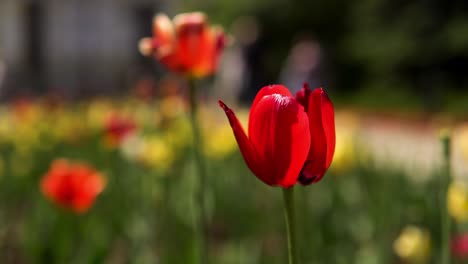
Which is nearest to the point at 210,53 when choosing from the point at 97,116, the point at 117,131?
the point at 117,131

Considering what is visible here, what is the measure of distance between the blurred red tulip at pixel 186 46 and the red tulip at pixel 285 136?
26.0 inches

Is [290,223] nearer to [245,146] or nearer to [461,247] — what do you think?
[245,146]

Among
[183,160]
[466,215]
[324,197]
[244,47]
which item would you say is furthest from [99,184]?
[244,47]

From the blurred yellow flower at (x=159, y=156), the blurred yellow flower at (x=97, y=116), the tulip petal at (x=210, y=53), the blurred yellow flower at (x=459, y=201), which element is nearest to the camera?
the tulip petal at (x=210, y=53)

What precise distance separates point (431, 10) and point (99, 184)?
12347 mm

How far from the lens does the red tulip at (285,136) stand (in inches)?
30.9

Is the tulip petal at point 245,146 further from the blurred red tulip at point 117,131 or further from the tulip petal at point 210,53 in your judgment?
the blurred red tulip at point 117,131

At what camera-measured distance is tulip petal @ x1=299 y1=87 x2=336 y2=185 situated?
0.80 metres

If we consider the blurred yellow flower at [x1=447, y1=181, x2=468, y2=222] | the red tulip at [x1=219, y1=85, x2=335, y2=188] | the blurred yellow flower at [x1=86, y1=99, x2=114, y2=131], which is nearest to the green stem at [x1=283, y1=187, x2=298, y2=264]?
the red tulip at [x1=219, y1=85, x2=335, y2=188]

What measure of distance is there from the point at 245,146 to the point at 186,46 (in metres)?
0.70

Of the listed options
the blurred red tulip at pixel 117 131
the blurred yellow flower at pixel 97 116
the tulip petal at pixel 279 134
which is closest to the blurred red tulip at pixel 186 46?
the tulip petal at pixel 279 134

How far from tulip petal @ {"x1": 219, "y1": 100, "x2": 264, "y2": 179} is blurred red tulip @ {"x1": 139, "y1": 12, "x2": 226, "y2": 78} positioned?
669 millimetres

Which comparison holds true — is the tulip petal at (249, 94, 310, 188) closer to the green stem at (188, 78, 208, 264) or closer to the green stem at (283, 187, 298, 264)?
the green stem at (283, 187, 298, 264)

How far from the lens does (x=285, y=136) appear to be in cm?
79
